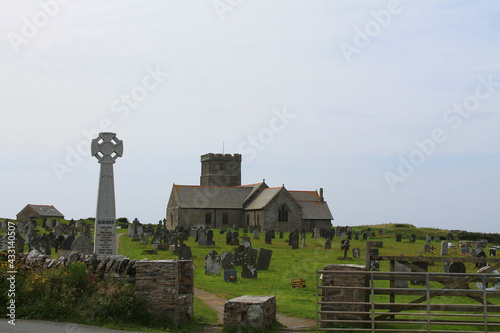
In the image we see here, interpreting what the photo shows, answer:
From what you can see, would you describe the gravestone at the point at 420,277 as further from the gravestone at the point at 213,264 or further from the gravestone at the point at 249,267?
the gravestone at the point at 213,264

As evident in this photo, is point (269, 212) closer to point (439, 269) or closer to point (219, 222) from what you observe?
point (219, 222)

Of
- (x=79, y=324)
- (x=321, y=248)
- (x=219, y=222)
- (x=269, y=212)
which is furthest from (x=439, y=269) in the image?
(x=219, y=222)

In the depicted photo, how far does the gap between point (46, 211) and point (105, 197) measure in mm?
51254

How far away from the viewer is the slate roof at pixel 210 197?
219 ft

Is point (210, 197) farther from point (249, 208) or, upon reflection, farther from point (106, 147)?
point (106, 147)

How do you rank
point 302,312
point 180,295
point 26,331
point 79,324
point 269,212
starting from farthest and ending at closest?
point 269,212
point 302,312
point 180,295
point 79,324
point 26,331

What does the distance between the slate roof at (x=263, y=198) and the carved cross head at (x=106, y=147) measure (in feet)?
146

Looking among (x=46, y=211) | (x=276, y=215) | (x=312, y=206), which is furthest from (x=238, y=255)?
(x=46, y=211)

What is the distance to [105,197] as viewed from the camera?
1761 cm

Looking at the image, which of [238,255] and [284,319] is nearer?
[284,319]

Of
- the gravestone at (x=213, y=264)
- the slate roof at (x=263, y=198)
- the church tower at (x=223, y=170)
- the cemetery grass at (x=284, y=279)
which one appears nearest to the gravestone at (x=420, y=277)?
the cemetery grass at (x=284, y=279)

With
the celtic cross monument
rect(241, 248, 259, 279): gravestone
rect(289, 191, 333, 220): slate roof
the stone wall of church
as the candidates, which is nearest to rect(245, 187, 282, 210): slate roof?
the stone wall of church

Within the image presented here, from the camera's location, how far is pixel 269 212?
61.9 meters

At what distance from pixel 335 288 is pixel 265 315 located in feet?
5.02
